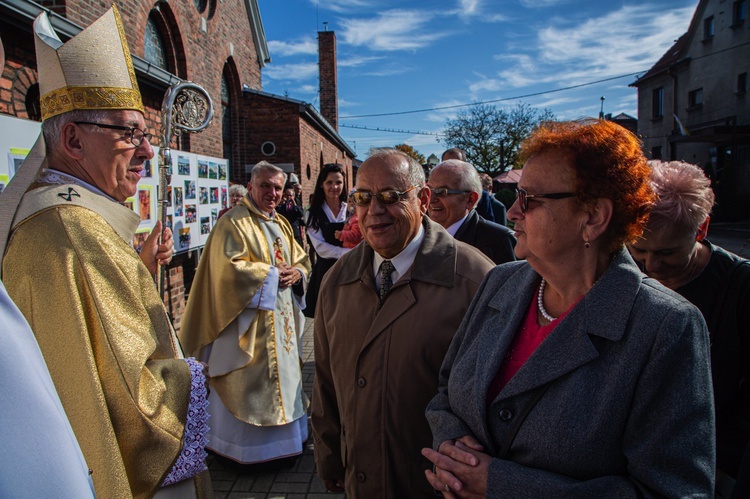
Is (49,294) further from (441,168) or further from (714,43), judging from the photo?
(714,43)

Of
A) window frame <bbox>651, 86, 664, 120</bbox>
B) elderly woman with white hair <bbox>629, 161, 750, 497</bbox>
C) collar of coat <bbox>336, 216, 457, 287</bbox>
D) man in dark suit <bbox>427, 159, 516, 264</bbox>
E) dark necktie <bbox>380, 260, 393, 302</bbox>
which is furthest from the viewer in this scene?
window frame <bbox>651, 86, 664, 120</bbox>

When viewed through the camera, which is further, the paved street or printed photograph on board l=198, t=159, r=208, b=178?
printed photograph on board l=198, t=159, r=208, b=178

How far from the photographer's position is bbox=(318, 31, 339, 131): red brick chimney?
89.6 feet

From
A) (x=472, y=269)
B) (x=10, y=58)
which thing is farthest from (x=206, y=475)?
(x=10, y=58)

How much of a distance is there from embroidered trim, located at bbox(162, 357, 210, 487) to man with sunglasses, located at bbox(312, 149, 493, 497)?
1.80 ft

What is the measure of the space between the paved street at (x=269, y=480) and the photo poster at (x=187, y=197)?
8.72ft

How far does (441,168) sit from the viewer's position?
4188mm

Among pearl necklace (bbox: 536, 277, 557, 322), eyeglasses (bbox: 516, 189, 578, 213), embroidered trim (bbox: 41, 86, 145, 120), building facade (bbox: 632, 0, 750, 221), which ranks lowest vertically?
pearl necklace (bbox: 536, 277, 557, 322)

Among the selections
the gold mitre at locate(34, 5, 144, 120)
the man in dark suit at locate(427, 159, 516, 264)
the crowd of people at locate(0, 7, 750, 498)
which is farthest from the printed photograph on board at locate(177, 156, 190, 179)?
the gold mitre at locate(34, 5, 144, 120)

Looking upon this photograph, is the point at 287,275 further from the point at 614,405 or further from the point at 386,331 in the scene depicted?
the point at 614,405

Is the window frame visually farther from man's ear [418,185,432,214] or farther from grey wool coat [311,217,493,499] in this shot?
grey wool coat [311,217,493,499]

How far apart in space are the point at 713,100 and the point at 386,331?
31.3 meters

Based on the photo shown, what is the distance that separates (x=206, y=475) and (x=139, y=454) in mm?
577

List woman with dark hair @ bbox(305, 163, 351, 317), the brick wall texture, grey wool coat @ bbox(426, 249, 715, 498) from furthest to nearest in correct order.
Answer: woman with dark hair @ bbox(305, 163, 351, 317)
the brick wall texture
grey wool coat @ bbox(426, 249, 715, 498)
